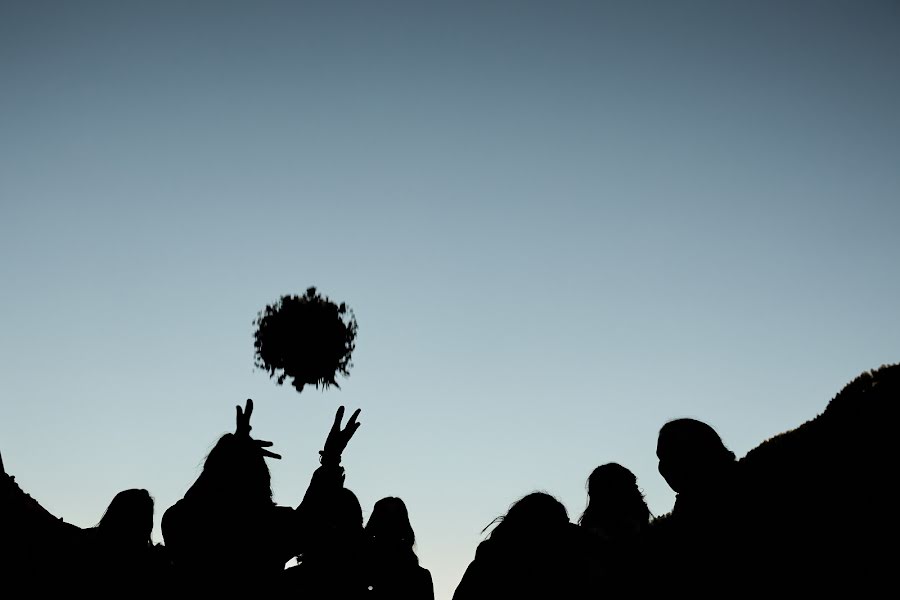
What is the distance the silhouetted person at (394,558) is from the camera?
433 cm

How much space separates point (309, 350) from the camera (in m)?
17.0

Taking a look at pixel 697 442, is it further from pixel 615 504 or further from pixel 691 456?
pixel 615 504

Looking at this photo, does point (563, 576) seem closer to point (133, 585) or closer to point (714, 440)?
point (714, 440)

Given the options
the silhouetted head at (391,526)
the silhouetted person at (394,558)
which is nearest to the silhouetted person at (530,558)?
the silhouetted person at (394,558)

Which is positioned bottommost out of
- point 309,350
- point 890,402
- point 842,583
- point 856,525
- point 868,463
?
point 842,583

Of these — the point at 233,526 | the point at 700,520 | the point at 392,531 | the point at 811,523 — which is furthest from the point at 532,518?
the point at 392,531

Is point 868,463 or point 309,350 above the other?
point 309,350

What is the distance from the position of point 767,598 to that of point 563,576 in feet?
3.26

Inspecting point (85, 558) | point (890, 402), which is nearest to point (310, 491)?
point (85, 558)

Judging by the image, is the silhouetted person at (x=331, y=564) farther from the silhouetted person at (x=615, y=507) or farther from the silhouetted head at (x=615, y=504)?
the silhouetted head at (x=615, y=504)

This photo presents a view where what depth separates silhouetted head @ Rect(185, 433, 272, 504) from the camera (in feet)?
10.1

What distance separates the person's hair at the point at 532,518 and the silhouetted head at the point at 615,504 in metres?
1.52

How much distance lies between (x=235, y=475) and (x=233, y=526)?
26 cm

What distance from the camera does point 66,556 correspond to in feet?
10.7
